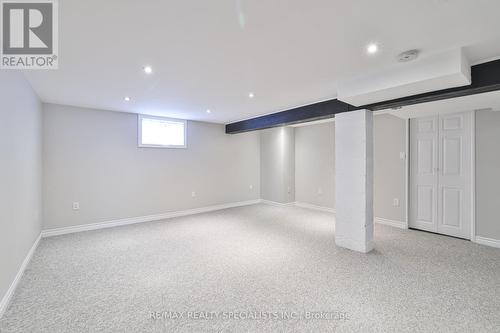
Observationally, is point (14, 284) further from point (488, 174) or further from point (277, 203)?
point (488, 174)

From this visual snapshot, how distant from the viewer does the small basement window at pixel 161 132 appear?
4.93 metres

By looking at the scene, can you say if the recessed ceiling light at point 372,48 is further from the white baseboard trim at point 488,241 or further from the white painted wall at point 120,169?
the white painted wall at point 120,169

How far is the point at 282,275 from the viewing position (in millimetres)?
2551

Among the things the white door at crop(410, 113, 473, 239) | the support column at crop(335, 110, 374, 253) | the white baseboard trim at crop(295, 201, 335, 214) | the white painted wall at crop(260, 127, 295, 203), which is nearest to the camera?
the support column at crop(335, 110, 374, 253)

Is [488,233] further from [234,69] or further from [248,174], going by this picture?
[248,174]

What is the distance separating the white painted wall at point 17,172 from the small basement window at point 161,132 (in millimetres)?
1743

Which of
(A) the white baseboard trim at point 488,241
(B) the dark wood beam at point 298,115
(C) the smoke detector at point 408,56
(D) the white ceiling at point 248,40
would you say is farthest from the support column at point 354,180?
(A) the white baseboard trim at point 488,241

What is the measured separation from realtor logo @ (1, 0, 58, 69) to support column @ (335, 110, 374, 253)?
337cm

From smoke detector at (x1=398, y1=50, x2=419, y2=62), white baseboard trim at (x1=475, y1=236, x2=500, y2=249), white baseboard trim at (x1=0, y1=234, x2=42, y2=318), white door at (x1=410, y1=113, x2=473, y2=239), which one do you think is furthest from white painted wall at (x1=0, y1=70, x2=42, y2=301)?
white baseboard trim at (x1=475, y1=236, x2=500, y2=249)

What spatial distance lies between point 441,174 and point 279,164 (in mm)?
3564

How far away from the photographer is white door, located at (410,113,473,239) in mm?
3729

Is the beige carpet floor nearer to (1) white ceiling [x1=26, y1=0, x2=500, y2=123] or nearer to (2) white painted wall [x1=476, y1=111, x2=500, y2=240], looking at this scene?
(2) white painted wall [x1=476, y1=111, x2=500, y2=240]

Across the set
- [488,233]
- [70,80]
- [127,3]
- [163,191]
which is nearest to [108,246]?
[163,191]

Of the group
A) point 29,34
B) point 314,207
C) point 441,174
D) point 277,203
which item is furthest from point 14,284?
point 441,174
